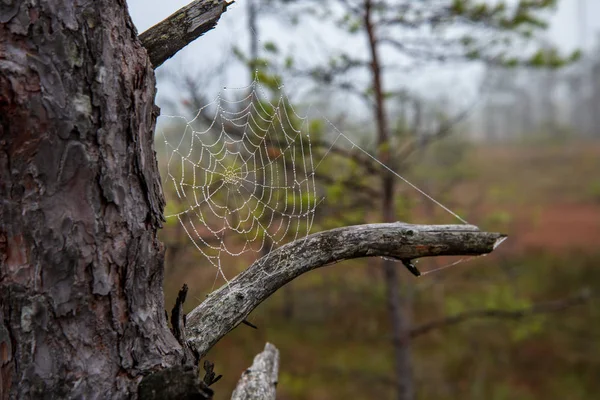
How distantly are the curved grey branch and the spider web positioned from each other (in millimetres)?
230

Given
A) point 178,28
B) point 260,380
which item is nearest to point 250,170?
point 260,380

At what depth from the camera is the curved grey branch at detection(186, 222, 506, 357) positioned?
1821mm

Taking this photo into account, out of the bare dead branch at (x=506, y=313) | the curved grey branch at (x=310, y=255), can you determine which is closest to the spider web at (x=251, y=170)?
the curved grey branch at (x=310, y=255)

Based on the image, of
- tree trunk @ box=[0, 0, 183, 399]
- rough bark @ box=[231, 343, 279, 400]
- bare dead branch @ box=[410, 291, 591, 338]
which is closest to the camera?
tree trunk @ box=[0, 0, 183, 399]

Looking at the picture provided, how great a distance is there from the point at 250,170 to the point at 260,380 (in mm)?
2054

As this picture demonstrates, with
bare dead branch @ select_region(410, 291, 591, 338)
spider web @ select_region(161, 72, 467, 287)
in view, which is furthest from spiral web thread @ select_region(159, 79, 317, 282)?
bare dead branch @ select_region(410, 291, 591, 338)

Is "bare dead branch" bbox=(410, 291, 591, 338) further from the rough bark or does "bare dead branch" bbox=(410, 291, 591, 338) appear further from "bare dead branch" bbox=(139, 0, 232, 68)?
"bare dead branch" bbox=(139, 0, 232, 68)

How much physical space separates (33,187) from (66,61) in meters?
0.35

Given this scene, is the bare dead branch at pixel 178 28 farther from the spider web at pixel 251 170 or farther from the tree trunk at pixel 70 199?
the spider web at pixel 251 170

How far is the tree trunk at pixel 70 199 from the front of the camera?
1.40m

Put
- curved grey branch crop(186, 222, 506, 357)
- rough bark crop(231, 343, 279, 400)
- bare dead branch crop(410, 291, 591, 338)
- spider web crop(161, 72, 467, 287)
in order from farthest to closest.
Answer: bare dead branch crop(410, 291, 591, 338), spider web crop(161, 72, 467, 287), rough bark crop(231, 343, 279, 400), curved grey branch crop(186, 222, 506, 357)

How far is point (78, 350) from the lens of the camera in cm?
148

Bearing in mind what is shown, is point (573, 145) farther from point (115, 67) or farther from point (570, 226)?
point (115, 67)

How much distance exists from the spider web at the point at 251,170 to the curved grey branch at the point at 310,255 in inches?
9.1
